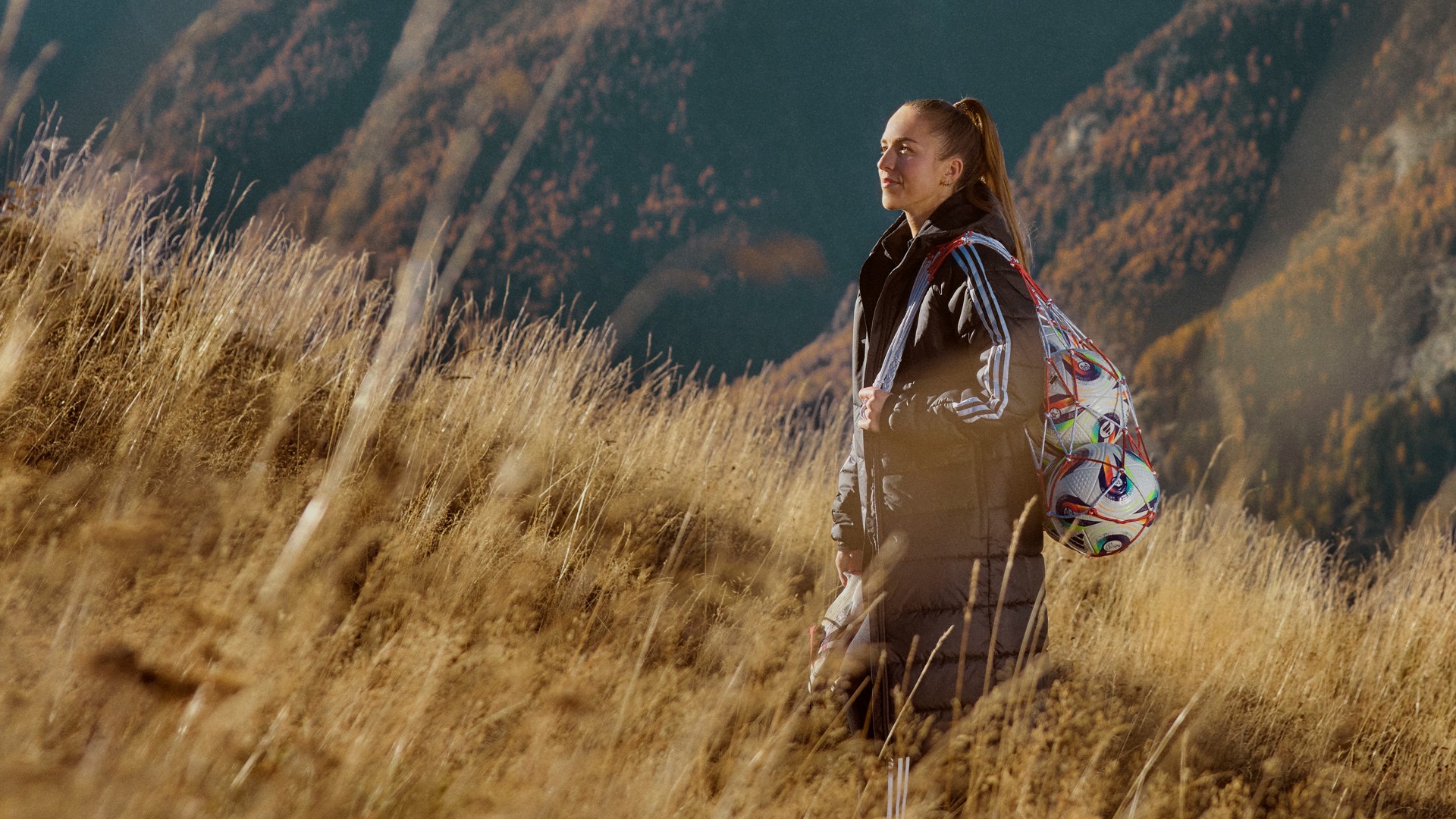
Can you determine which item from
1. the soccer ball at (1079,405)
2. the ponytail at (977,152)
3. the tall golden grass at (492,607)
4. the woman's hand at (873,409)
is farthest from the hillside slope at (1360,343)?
the woman's hand at (873,409)

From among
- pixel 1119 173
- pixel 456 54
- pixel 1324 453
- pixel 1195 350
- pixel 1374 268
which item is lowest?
pixel 1324 453

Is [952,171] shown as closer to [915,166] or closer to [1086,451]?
[915,166]

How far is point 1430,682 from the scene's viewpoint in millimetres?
3746

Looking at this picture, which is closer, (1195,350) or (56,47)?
(56,47)

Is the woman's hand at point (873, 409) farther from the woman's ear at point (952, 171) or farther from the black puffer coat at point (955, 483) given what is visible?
the woman's ear at point (952, 171)

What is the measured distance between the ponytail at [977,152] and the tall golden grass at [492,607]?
0.88 meters

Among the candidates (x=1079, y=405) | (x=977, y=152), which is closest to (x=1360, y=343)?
(x=977, y=152)

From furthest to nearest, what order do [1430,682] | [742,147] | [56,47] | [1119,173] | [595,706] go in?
1. [742,147]
2. [1119,173]
3. [1430,682]
4. [56,47]
5. [595,706]

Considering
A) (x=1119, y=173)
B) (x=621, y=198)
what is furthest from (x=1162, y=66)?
(x=621, y=198)

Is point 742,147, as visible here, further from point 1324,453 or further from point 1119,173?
point 1324,453

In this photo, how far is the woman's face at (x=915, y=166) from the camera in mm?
1572

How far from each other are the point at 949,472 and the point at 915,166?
0.59m

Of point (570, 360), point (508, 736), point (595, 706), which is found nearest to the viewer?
point (508, 736)

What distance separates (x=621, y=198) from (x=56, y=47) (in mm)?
77112
